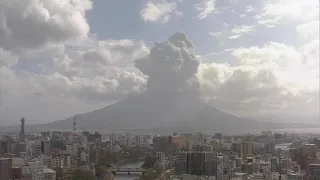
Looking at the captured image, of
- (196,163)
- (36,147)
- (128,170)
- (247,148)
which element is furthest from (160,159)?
(36,147)

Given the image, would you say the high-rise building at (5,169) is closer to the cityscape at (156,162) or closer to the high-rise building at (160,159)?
the cityscape at (156,162)

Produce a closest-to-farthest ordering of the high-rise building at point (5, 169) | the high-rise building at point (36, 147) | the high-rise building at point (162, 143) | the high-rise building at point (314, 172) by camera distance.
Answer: the high-rise building at point (5, 169)
the high-rise building at point (314, 172)
the high-rise building at point (36, 147)
the high-rise building at point (162, 143)

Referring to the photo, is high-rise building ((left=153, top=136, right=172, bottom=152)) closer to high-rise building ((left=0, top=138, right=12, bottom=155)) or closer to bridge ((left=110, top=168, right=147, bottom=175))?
bridge ((left=110, top=168, right=147, bottom=175))

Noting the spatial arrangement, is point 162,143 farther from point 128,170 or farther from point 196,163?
point 196,163

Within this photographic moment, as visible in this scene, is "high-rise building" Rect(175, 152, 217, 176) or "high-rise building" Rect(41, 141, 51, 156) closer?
"high-rise building" Rect(175, 152, 217, 176)

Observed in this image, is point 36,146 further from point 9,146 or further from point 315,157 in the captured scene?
point 315,157

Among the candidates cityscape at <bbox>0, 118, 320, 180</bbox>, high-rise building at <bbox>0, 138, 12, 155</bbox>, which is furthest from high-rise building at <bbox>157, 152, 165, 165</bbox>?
high-rise building at <bbox>0, 138, 12, 155</bbox>

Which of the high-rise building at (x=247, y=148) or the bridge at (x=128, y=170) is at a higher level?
the high-rise building at (x=247, y=148)

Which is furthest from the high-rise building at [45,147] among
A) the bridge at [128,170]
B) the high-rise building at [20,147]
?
the bridge at [128,170]
